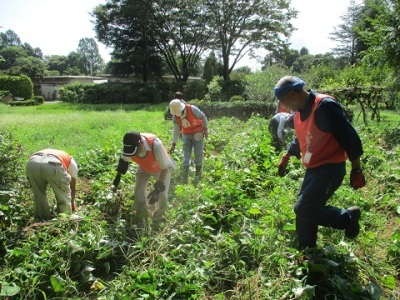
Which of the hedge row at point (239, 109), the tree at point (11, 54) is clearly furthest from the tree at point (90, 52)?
the hedge row at point (239, 109)

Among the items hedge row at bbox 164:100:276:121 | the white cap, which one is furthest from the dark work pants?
hedge row at bbox 164:100:276:121

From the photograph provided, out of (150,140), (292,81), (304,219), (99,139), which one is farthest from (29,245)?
(99,139)

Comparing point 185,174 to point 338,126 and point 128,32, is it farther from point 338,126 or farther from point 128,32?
point 128,32

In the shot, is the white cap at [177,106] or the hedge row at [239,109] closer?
the white cap at [177,106]

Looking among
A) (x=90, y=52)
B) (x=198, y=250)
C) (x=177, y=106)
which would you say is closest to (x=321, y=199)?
(x=198, y=250)

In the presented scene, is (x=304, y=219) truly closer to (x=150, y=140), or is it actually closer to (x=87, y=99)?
(x=150, y=140)

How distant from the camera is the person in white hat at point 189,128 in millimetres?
5515

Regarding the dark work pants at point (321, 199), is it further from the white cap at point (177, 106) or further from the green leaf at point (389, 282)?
the white cap at point (177, 106)

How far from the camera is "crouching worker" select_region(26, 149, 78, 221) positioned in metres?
3.71

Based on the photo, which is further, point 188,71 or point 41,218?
point 188,71

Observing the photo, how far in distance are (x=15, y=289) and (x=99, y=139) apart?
23.1 feet

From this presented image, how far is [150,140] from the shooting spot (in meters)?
3.98

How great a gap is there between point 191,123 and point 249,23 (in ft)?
90.9

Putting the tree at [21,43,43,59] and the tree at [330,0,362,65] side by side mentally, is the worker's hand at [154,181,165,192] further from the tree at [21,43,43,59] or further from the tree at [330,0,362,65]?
the tree at [21,43,43,59]
